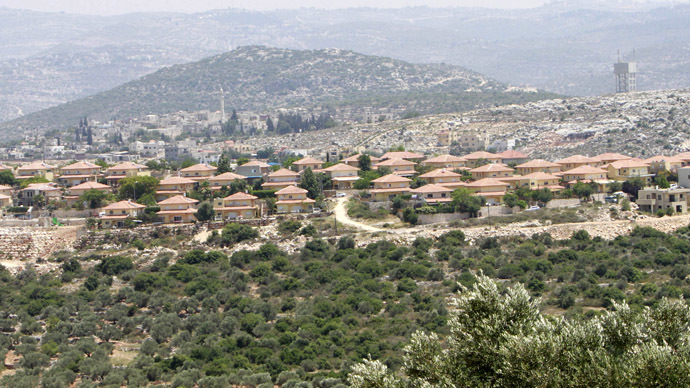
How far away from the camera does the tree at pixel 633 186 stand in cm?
6256

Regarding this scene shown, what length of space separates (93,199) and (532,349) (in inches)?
1827

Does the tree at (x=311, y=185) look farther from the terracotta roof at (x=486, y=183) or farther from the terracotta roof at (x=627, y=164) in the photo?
the terracotta roof at (x=627, y=164)

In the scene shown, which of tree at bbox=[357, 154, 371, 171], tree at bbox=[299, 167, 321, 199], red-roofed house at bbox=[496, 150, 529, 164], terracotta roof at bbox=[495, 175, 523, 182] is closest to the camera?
tree at bbox=[299, 167, 321, 199]

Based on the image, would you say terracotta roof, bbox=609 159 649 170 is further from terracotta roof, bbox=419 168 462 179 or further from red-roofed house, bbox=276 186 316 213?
red-roofed house, bbox=276 186 316 213

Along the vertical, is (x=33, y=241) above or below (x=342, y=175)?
below

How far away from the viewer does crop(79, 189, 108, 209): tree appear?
61625mm

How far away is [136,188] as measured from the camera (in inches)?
2517

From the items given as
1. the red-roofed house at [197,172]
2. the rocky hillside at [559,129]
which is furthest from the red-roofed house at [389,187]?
the rocky hillside at [559,129]

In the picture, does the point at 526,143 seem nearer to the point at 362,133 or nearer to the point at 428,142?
the point at 428,142

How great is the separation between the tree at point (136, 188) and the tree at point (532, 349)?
44.5 metres

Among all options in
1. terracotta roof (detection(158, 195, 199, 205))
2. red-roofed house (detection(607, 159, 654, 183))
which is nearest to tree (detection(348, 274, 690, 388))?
terracotta roof (detection(158, 195, 199, 205))

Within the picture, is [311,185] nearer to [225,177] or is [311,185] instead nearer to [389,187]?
[389,187]

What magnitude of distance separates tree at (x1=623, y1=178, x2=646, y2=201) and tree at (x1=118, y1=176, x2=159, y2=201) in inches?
1097

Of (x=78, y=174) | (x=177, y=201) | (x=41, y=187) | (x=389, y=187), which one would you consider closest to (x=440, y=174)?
(x=389, y=187)
